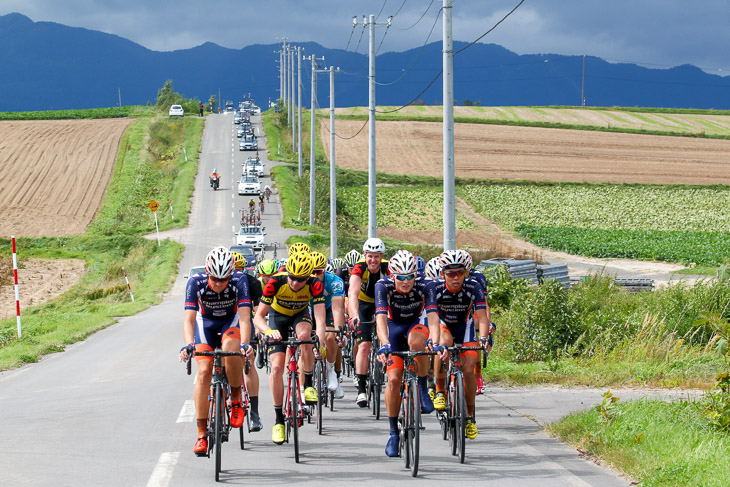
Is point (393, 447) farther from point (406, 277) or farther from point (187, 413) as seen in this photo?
point (187, 413)

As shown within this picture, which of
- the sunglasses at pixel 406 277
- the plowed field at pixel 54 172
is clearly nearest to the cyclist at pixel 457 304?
the sunglasses at pixel 406 277

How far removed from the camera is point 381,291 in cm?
902

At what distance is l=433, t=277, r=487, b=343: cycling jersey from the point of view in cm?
930

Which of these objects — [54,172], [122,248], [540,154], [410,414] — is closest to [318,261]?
[410,414]

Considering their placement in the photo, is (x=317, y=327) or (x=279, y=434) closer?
(x=279, y=434)

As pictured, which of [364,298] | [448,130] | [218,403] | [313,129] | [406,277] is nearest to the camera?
[218,403]

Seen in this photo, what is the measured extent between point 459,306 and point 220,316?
2.49 metres

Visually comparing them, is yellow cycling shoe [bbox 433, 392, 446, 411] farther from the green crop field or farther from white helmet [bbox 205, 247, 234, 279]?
A: the green crop field

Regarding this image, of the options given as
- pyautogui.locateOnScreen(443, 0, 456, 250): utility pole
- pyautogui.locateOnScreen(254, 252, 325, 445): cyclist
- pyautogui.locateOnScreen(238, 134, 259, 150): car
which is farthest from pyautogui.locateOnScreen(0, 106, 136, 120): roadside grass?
pyautogui.locateOnScreen(254, 252, 325, 445): cyclist

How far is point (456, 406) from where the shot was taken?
8500 millimetres

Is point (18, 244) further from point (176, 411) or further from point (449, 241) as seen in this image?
point (176, 411)

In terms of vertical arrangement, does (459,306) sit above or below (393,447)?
above

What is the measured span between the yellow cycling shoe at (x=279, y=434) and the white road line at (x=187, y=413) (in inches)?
79.9

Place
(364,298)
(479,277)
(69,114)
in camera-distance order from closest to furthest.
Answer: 1. (479,277)
2. (364,298)
3. (69,114)
